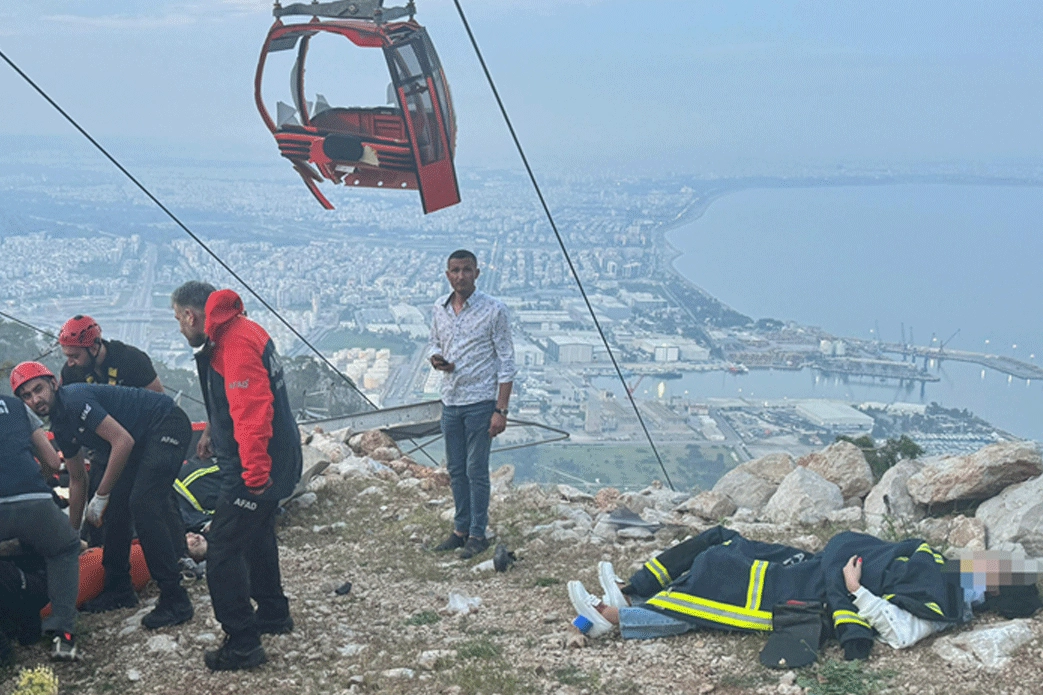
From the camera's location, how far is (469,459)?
6383mm

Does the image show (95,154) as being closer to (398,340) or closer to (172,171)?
(172,171)

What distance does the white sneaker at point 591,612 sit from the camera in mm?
4945

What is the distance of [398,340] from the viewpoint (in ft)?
41.9

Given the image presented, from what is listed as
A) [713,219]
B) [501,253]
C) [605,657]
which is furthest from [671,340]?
[605,657]

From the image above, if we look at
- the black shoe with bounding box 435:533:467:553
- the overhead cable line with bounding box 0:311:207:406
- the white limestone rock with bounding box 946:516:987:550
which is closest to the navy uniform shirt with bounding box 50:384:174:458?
the overhead cable line with bounding box 0:311:207:406

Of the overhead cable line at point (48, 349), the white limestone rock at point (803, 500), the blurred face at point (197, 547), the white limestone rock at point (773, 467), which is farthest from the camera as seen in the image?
the white limestone rock at point (773, 467)

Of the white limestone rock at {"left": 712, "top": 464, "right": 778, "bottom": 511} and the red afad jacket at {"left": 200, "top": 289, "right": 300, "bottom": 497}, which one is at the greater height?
the red afad jacket at {"left": 200, "top": 289, "right": 300, "bottom": 497}

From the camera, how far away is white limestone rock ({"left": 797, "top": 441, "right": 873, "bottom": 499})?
7699mm

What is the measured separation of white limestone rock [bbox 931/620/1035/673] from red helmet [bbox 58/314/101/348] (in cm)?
448

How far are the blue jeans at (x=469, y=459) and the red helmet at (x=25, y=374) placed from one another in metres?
2.36

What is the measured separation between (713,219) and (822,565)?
74.4 feet

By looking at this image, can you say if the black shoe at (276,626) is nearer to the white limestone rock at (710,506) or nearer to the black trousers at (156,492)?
the black trousers at (156,492)

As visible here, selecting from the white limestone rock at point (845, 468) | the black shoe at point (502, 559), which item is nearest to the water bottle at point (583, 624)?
the black shoe at point (502, 559)

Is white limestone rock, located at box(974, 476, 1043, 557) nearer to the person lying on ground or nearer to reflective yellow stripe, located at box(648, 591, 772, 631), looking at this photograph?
the person lying on ground
